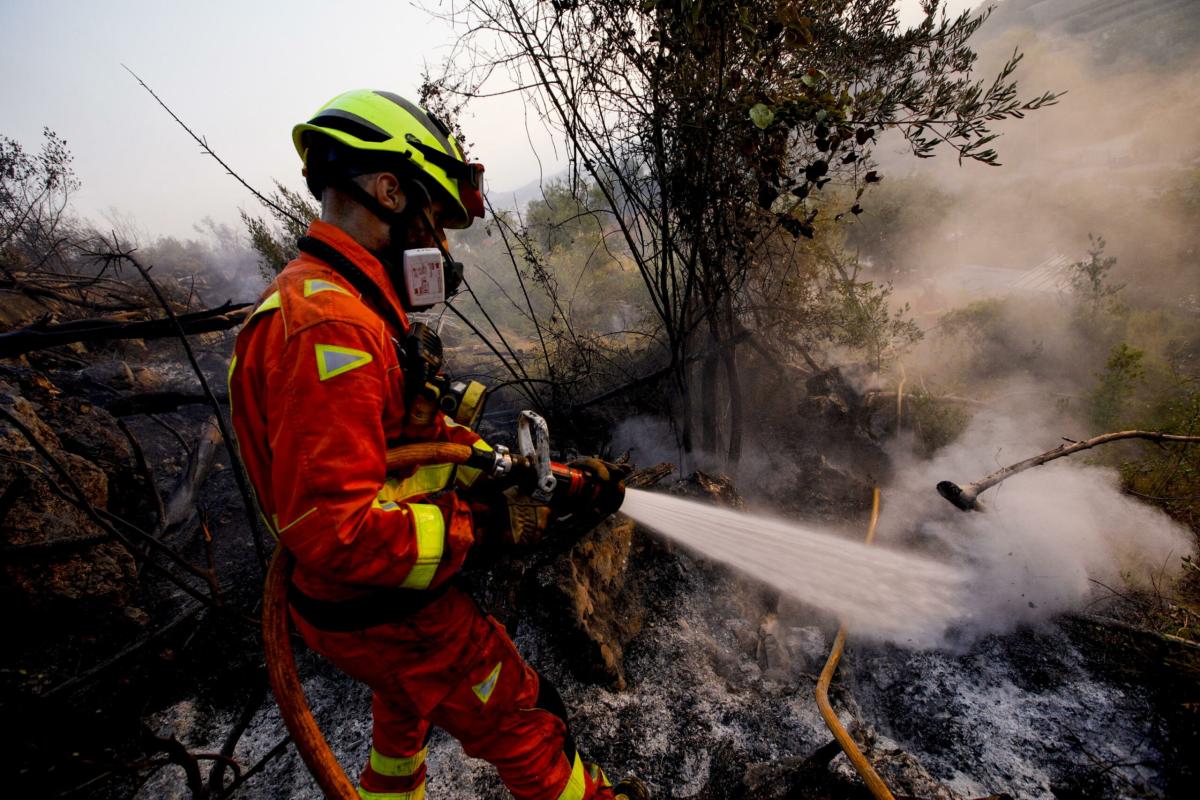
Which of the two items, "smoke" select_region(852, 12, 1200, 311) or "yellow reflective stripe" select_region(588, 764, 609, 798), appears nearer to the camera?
"yellow reflective stripe" select_region(588, 764, 609, 798)

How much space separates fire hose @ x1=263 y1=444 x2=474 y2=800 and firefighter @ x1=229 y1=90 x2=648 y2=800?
65mm

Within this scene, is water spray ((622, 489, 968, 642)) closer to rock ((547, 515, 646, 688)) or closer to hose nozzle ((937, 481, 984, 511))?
rock ((547, 515, 646, 688))

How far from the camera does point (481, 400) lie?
1.92 meters

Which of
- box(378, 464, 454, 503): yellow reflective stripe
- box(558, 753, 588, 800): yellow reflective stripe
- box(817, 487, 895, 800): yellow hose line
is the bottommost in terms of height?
box(817, 487, 895, 800): yellow hose line

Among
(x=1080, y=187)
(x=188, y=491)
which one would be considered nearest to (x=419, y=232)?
(x=188, y=491)

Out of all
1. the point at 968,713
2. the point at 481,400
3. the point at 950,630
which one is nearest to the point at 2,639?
the point at 481,400

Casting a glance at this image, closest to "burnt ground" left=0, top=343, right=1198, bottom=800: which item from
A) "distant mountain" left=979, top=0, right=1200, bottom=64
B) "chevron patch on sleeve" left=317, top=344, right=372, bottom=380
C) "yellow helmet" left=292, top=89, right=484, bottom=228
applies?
"chevron patch on sleeve" left=317, top=344, right=372, bottom=380

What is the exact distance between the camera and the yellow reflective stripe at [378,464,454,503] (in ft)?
5.64

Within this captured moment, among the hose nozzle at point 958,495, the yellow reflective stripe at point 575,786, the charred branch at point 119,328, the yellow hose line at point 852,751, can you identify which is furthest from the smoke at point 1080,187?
the charred branch at point 119,328

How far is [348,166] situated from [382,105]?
374mm

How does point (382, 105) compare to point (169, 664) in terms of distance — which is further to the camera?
point (169, 664)

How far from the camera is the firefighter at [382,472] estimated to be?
133 centimetres

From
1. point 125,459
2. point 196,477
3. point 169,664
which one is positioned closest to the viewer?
point 169,664

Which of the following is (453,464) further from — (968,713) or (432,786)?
(968,713)
